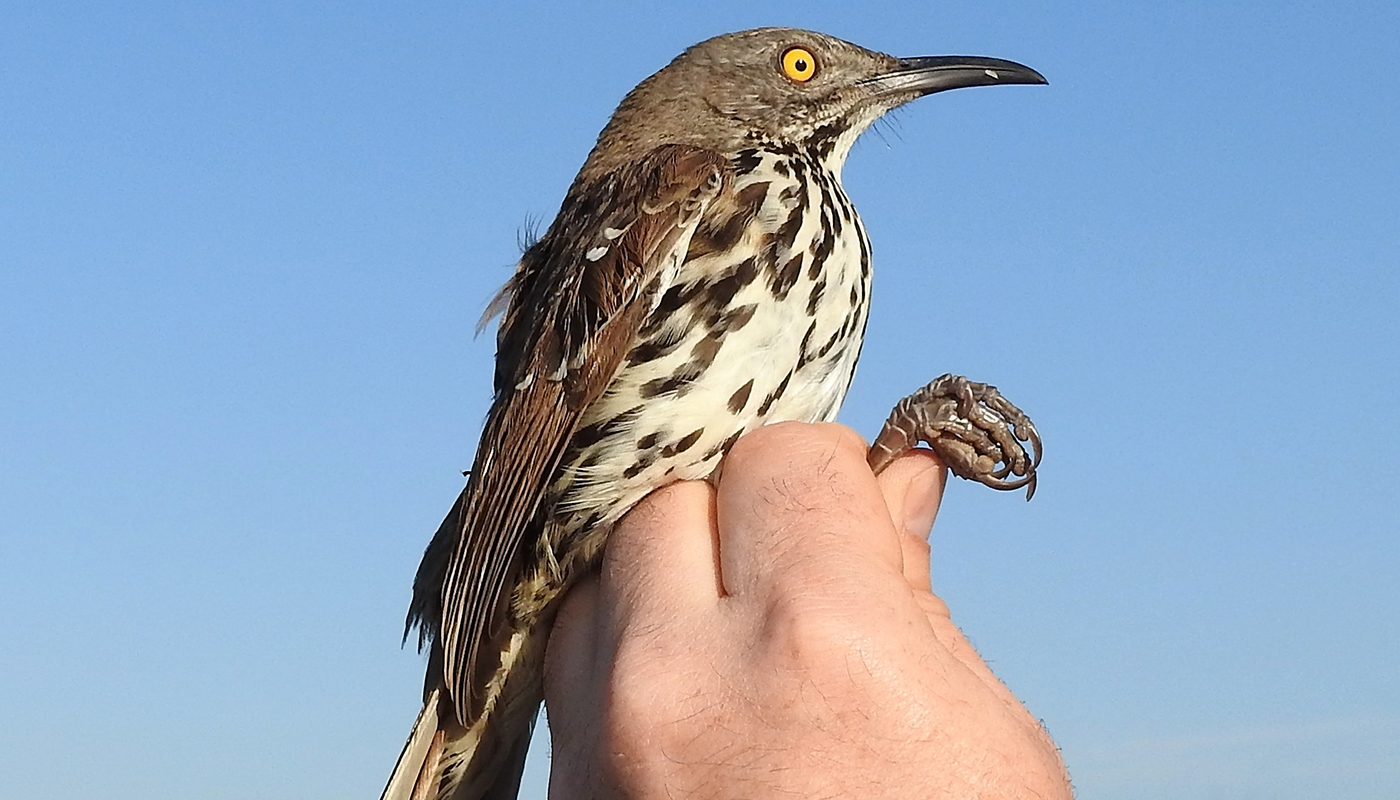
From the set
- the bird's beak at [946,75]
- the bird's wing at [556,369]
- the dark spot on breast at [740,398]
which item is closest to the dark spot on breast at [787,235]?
the bird's wing at [556,369]

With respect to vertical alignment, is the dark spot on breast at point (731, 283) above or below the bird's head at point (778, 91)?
below

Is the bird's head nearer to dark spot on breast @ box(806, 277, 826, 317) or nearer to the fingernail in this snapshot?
dark spot on breast @ box(806, 277, 826, 317)

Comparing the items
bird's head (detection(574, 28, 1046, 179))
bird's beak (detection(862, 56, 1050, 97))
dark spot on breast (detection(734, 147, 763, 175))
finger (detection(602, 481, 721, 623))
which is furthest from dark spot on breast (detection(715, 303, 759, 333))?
bird's beak (detection(862, 56, 1050, 97))

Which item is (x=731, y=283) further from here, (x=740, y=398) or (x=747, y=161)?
(x=747, y=161)

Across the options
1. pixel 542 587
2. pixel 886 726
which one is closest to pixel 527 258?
pixel 542 587

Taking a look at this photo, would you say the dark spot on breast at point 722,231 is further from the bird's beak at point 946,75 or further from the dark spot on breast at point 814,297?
the bird's beak at point 946,75

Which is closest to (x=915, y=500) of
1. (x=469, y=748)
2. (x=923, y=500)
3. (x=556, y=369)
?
(x=923, y=500)

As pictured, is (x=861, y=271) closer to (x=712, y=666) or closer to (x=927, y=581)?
(x=927, y=581)
